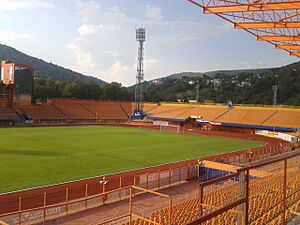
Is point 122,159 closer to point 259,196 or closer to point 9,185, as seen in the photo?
point 9,185

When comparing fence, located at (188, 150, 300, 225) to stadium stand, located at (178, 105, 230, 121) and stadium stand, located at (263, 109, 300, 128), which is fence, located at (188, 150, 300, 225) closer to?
stadium stand, located at (263, 109, 300, 128)

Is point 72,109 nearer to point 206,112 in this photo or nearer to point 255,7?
point 206,112

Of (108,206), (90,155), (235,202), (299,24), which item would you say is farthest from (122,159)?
(235,202)

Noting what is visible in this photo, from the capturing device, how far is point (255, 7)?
63.4 feet

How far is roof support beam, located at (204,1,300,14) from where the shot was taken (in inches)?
722

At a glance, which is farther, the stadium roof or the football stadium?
the stadium roof

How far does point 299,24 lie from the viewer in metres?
22.8

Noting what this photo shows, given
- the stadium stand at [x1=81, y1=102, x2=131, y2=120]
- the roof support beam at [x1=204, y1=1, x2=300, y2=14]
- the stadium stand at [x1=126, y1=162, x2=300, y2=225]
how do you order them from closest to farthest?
the stadium stand at [x1=126, y1=162, x2=300, y2=225]
the roof support beam at [x1=204, y1=1, x2=300, y2=14]
the stadium stand at [x1=81, y1=102, x2=131, y2=120]

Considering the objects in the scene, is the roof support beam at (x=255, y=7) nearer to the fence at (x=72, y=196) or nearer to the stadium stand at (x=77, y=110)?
the fence at (x=72, y=196)

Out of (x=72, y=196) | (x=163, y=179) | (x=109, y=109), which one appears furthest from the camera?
(x=109, y=109)

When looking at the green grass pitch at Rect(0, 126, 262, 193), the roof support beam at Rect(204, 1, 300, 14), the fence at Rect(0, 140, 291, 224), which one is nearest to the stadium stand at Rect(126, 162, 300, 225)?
the fence at Rect(0, 140, 291, 224)

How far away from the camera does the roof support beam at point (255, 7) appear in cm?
1834

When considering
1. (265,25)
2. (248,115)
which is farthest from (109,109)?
(265,25)

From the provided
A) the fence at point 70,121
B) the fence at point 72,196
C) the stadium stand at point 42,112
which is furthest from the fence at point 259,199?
the stadium stand at point 42,112
